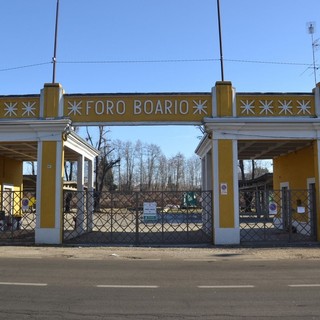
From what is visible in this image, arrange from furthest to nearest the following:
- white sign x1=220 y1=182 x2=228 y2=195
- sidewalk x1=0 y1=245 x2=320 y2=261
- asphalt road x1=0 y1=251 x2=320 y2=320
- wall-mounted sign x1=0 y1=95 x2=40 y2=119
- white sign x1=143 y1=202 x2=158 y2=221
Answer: white sign x1=143 y1=202 x2=158 y2=221 → wall-mounted sign x1=0 y1=95 x2=40 y2=119 → white sign x1=220 y1=182 x2=228 y2=195 → sidewalk x1=0 y1=245 x2=320 y2=261 → asphalt road x1=0 y1=251 x2=320 y2=320

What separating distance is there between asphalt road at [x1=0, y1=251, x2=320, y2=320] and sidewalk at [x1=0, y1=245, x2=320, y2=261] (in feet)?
4.37

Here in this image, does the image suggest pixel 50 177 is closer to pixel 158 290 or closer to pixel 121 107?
pixel 121 107

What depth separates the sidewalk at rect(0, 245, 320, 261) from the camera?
45.2ft

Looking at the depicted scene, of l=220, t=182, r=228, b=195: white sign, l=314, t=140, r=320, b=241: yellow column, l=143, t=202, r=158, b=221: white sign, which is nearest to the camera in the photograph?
l=220, t=182, r=228, b=195: white sign

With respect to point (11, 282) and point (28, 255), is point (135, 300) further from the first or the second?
point (28, 255)

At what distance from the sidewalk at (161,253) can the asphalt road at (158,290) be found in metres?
1.33

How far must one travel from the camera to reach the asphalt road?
639 cm

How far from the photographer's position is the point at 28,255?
1408cm

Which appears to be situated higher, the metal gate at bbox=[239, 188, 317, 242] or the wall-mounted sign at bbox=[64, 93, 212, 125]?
the wall-mounted sign at bbox=[64, 93, 212, 125]

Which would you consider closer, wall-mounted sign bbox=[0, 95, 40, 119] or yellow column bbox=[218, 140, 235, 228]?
yellow column bbox=[218, 140, 235, 228]

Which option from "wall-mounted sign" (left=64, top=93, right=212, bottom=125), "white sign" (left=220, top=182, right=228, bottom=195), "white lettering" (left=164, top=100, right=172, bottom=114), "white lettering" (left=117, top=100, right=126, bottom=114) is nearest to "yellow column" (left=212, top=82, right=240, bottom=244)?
"white sign" (left=220, top=182, right=228, bottom=195)

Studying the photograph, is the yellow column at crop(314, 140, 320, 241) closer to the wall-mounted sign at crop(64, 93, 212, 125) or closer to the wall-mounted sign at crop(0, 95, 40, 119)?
the wall-mounted sign at crop(64, 93, 212, 125)

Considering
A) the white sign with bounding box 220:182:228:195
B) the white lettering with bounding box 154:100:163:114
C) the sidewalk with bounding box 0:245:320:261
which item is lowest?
the sidewalk with bounding box 0:245:320:261

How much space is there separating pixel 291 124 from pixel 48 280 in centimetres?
1199
